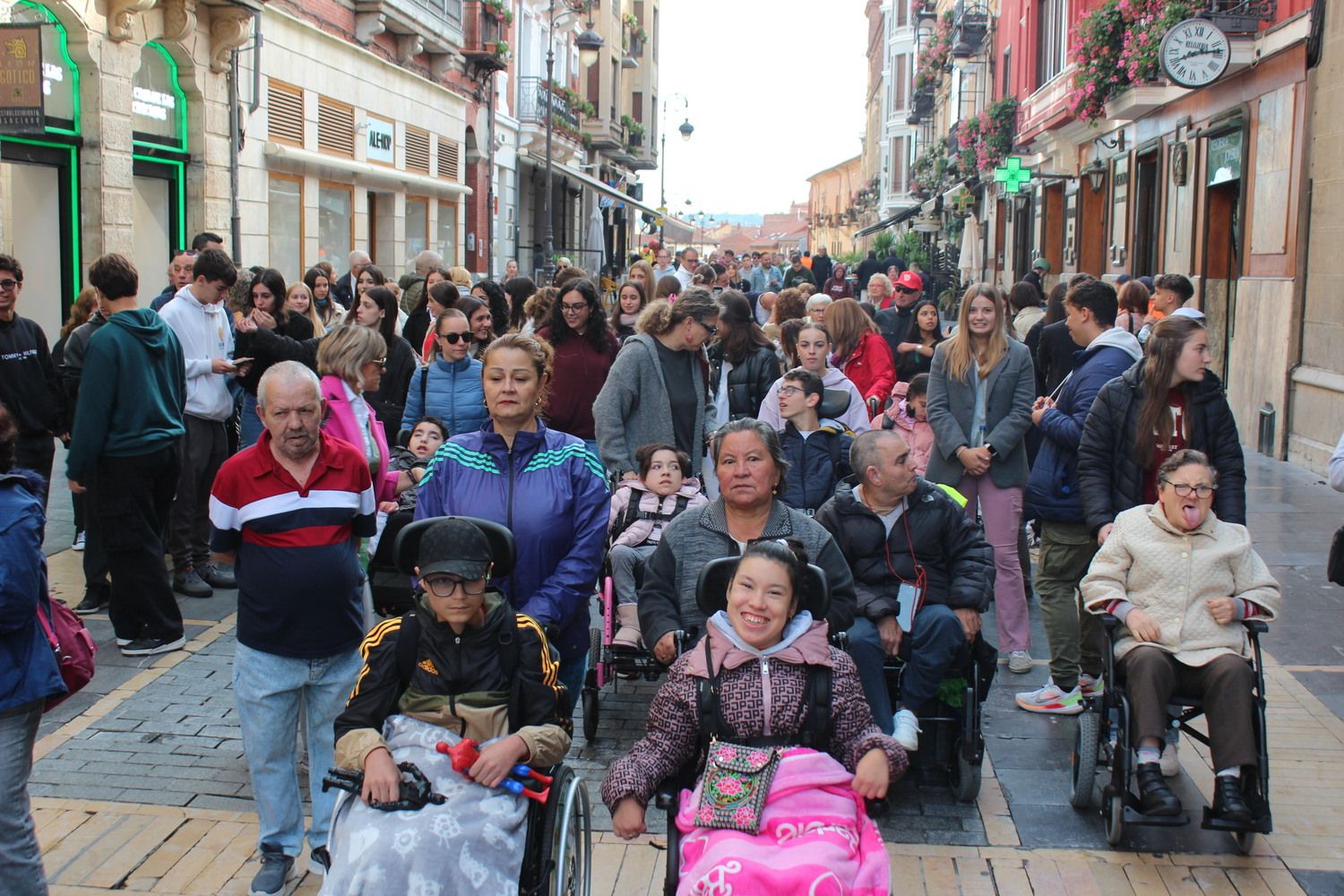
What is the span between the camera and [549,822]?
3832mm

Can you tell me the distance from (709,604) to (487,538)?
0.77 meters

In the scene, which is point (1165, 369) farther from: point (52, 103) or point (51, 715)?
point (52, 103)

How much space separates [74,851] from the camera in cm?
489

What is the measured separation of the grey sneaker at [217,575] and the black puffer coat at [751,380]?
11.0ft

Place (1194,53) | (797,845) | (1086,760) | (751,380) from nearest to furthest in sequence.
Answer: (797,845), (1086,760), (751,380), (1194,53)

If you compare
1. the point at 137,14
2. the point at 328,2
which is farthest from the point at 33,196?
the point at 328,2

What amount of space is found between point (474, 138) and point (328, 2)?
10.1 metres

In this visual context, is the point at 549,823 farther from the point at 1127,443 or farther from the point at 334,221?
the point at 334,221

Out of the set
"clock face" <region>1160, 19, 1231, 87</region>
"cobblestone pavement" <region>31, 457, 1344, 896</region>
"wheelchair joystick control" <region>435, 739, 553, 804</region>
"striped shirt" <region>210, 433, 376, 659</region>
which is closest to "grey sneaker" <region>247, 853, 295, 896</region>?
"cobblestone pavement" <region>31, 457, 1344, 896</region>

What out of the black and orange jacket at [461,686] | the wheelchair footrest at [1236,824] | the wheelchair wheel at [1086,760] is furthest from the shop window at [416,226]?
the black and orange jacket at [461,686]

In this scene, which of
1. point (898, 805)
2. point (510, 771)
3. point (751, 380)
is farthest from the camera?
point (751, 380)

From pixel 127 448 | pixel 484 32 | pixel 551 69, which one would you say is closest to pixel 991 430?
pixel 127 448

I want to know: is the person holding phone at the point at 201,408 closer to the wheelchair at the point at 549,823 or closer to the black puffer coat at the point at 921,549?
the black puffer coat at the point at 921,549

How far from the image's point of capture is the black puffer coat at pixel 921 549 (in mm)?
5527
